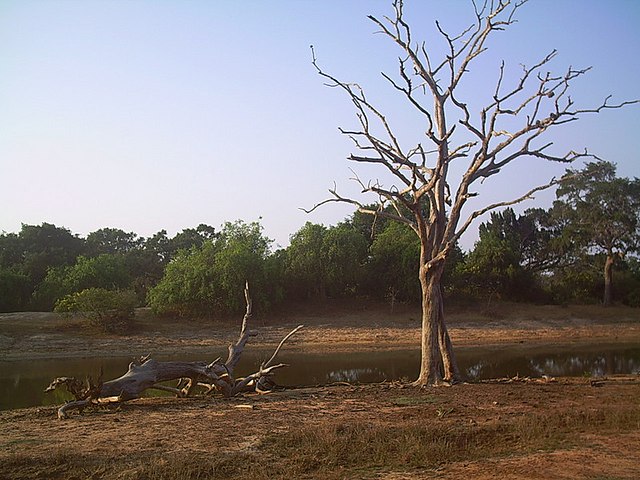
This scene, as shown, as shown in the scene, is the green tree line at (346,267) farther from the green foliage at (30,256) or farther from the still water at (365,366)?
the still water at (365,366)

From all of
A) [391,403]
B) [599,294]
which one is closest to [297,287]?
[599,294]

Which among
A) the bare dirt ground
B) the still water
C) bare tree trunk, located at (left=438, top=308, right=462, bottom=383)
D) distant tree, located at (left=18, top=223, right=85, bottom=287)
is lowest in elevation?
the still water

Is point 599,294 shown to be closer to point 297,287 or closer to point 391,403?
point 297,287

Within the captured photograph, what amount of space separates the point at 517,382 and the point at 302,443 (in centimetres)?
Answer: 871

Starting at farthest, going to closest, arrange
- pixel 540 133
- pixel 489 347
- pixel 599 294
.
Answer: pixel 599 294 < pixel 489 347 < pixel 540 133

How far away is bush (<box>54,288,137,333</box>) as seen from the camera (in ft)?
100

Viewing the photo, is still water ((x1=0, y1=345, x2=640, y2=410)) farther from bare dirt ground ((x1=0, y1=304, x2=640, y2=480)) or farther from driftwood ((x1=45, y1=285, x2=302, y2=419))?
Result: bare dirt ground ((x1=0, y1=304, x2=640, y2=480))

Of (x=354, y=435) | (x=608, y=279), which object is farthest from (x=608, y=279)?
(x=354, y=435)

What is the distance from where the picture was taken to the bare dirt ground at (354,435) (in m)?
6.84

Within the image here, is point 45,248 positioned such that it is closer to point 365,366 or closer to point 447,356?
point 365,366

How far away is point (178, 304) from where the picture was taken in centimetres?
3506

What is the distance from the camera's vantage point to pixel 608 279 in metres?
42.5

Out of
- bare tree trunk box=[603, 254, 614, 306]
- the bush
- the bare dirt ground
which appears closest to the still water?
the bare dirt ground

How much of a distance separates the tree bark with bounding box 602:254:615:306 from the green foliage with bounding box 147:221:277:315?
23.5 meters
